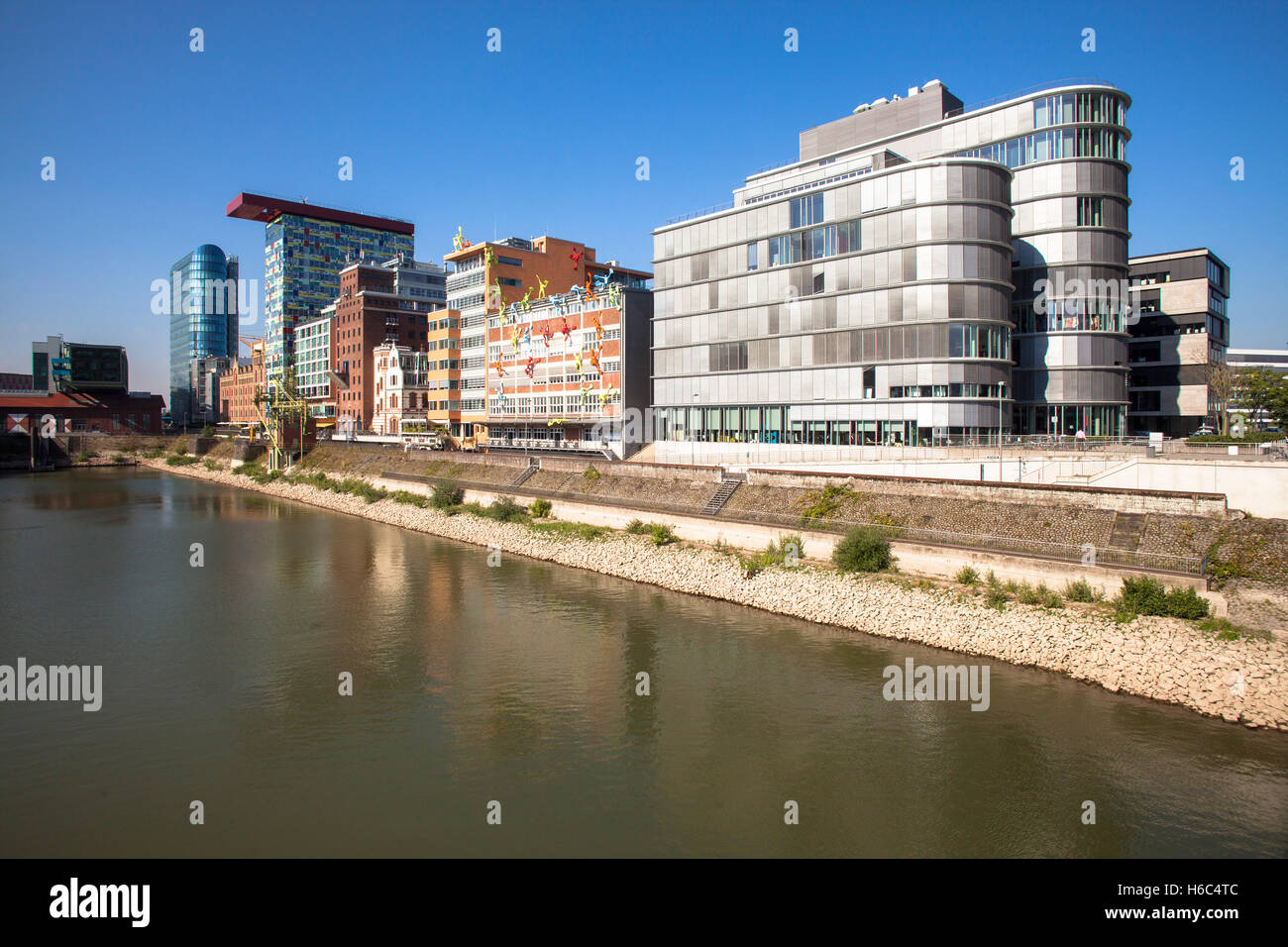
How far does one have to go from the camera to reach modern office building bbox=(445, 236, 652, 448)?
84375 mm

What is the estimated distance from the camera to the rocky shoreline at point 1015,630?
2084 centimetres

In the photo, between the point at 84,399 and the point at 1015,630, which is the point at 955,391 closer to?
the point at 1015,630

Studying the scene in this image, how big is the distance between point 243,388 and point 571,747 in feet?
547

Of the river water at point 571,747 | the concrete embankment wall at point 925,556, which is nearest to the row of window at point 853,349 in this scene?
the concrete embankment wall at point 925,556

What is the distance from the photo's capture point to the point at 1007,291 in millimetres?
49844

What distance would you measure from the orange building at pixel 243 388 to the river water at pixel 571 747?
129775mm

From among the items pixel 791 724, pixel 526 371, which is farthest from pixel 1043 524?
pixel 526 371

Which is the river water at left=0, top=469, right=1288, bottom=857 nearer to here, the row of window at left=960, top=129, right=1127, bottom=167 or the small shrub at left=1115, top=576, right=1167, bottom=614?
the small shrub at left=1115, top=576, right=1167, bottom=614

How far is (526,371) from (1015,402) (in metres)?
46.9

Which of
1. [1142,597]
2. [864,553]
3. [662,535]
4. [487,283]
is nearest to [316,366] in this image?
[487,283]

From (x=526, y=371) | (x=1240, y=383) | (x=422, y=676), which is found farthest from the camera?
(x=526, y=371)

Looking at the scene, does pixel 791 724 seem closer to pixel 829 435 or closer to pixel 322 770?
pixel 322 770

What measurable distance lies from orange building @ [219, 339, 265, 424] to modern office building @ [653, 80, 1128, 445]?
118 meters

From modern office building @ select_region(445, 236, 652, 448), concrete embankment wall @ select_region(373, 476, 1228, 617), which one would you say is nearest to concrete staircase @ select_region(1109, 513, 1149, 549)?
concrete embankment wall @ select_region(373, 476, 1228, 617)
